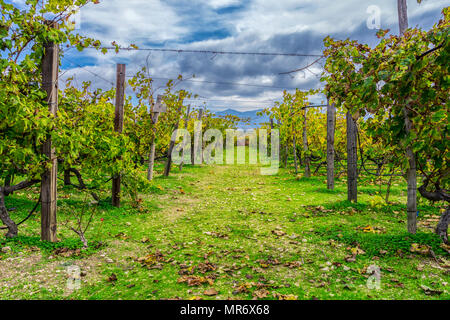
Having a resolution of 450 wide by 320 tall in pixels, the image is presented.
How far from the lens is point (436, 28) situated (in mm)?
4496

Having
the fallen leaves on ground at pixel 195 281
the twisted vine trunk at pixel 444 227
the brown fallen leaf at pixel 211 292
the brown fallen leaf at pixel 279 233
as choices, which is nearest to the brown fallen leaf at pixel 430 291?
the twisted vine trunk at pixel 444 227

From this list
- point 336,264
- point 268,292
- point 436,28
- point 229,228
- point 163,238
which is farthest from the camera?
point 229,228

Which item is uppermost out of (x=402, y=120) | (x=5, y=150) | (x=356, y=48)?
(x=356, y=48)

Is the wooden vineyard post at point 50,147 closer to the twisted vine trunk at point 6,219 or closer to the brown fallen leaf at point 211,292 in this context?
the twisted vine trunk at point 6,219

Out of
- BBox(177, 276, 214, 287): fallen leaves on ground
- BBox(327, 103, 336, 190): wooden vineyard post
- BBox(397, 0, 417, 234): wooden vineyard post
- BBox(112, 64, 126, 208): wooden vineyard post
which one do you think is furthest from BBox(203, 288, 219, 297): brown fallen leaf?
BBox(327, 103, 336, 190): wooden vineyard post

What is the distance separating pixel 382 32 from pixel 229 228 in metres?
5.18

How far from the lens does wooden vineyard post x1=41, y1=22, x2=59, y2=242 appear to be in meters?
5.19

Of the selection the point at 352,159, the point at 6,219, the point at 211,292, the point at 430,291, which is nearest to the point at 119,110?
the point at 6,219

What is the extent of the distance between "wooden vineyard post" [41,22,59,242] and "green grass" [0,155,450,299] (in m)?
0.49

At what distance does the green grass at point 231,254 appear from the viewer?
399 cm

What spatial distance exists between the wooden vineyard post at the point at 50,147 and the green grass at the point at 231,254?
1.59 ft

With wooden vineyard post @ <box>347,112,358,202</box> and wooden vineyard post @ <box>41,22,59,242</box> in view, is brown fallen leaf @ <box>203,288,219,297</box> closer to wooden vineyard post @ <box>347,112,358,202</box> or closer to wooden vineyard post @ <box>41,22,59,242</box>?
wooden vineyard post @ <box>41,22,59,242</box>

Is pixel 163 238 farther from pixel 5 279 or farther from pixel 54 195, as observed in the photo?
pixel 5 279
